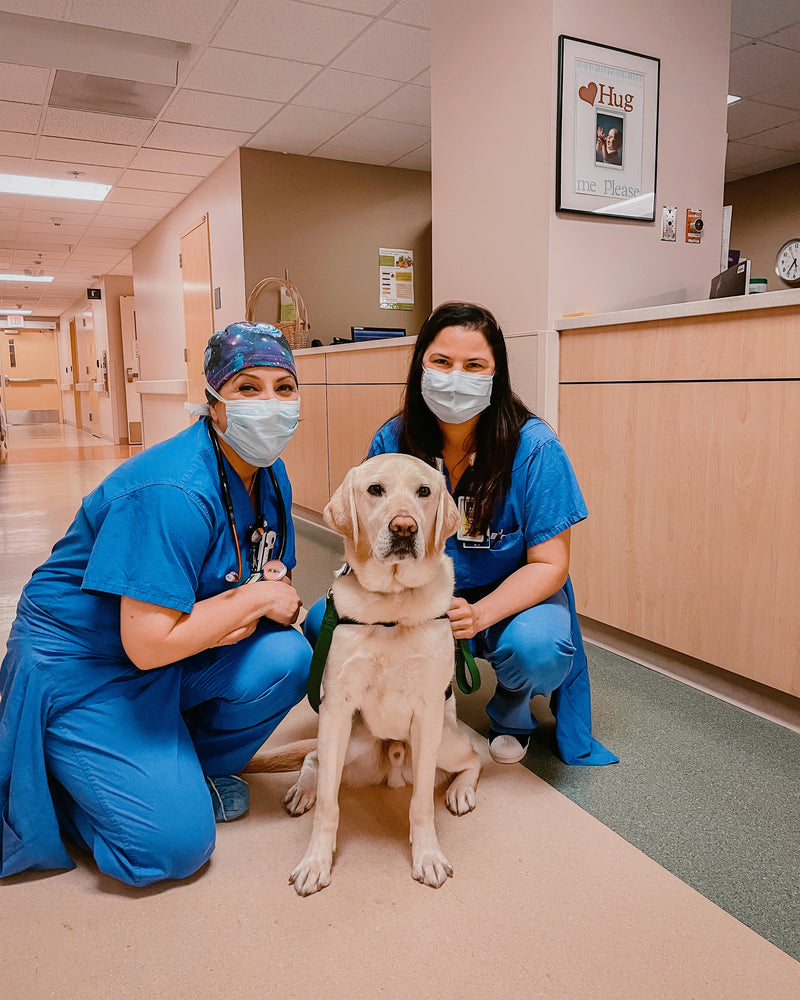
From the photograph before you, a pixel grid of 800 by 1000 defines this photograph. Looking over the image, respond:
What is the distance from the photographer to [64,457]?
377 inches

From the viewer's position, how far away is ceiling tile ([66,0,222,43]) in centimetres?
346

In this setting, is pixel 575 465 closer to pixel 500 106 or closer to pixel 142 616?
pixel 500 106

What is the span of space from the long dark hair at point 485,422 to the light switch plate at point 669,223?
5.23 feet

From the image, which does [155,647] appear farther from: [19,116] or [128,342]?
[128,342]

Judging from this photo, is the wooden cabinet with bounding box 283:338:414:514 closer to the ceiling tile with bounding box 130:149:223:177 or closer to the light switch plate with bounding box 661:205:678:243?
the light switch plate with bounding box 661:205:678:243

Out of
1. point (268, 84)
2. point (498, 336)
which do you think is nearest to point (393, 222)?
point (268, 84)

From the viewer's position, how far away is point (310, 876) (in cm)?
137

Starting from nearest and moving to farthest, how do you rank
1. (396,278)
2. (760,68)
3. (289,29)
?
(289,29), (760,68), (396,278)

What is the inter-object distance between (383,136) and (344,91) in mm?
873

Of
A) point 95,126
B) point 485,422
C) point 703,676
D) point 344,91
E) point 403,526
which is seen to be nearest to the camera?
point 403,526

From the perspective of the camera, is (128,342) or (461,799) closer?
(461,799)

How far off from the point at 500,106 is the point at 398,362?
1249 mm

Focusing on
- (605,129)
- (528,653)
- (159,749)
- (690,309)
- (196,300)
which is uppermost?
(605,129)

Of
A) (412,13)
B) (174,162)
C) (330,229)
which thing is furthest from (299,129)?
(412,13)
